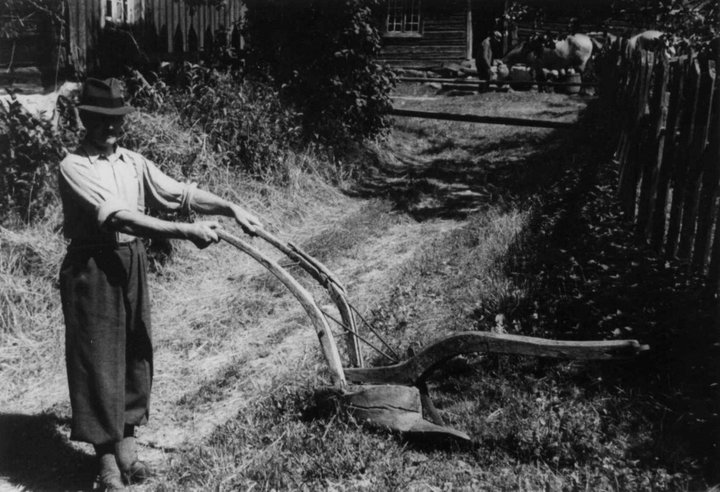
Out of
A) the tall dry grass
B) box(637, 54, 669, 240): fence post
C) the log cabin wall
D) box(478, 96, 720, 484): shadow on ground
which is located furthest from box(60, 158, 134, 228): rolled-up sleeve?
the log cabin wall

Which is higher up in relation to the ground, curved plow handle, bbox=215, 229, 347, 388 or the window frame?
the window frame

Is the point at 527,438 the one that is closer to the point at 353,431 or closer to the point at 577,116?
the point at 353,431

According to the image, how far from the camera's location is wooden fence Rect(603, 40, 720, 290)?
4.62 meters

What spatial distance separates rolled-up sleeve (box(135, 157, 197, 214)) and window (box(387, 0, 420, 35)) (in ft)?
66.4

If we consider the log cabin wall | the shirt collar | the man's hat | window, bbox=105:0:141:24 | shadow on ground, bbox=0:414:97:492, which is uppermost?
the log cabin wall

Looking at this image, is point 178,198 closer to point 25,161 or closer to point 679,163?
point 25,161

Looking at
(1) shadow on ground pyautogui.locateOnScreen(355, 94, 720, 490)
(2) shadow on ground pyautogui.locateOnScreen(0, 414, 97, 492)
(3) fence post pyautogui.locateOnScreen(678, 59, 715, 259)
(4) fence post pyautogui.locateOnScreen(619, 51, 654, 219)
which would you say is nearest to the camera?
(1) shadow on ground pyautogui.locateOnScreen(355, 94, 720, 490)

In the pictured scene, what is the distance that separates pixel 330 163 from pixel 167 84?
255cm

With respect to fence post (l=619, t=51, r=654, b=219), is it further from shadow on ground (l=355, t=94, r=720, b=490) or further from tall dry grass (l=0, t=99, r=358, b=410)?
tall dry grass (l=0, t=99, r=358, b=410)

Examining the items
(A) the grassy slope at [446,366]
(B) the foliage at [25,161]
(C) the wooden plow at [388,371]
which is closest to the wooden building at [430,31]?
(A) the grassy slope at [446,366]

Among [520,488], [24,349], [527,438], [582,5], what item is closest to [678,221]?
[527,438]

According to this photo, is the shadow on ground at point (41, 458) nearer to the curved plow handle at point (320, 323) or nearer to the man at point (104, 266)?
the man at point (104, 266)

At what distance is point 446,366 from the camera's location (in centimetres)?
465

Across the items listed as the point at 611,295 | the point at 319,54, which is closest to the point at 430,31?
the point at 319,54
